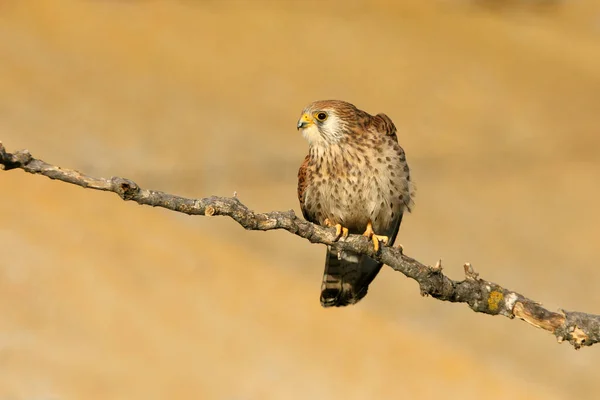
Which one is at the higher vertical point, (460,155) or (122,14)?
(122,14)

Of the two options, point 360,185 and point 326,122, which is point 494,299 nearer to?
point 360,185

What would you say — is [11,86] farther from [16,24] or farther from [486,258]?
[486,258]

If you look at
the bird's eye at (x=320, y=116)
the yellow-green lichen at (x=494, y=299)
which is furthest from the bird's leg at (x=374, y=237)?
the bird's eye at (x=320, y=116)

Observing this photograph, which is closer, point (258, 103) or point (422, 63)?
point (258, 103)

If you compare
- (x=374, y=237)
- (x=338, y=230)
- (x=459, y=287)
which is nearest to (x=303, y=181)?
(x=338, y=230)

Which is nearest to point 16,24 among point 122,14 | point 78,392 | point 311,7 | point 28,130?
point 122,14

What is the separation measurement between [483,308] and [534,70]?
45.2 feet

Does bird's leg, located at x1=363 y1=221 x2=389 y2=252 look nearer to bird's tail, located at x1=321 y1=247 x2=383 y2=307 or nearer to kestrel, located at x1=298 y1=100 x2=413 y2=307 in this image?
kestrel, located at x1=298 y1=100 x2=413 y2=307

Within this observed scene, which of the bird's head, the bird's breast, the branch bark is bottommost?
the branch bark

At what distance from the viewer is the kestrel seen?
6344mm

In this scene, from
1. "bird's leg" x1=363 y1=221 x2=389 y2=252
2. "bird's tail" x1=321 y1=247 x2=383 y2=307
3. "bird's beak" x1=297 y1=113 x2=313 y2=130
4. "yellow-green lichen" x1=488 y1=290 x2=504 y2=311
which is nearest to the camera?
"yellow-green lichen" x1=488 y1=290 x2=504 y2=311

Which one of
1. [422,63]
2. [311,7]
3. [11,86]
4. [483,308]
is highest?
[311,7]

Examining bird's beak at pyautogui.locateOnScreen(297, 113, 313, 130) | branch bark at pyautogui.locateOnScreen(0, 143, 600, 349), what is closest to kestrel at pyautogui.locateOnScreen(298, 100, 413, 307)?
bird's beak at pyautogui.locateOnScreen(297, 113, 313, 130)

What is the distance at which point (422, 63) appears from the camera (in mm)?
17812
